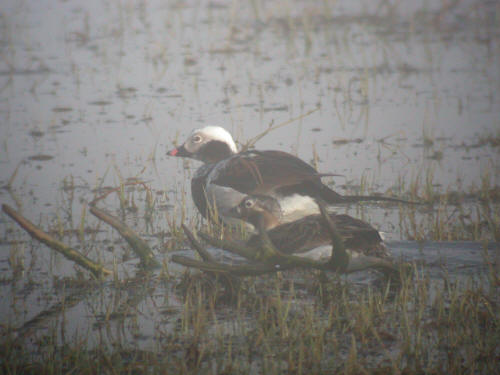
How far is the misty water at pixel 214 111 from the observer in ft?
16.8

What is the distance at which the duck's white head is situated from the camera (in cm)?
645

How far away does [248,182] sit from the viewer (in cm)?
540

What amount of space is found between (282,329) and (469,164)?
3.81 m

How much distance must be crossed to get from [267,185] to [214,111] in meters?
3.74

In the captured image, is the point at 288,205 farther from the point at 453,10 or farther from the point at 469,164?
the point at 453,10

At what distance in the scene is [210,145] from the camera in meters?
6.48

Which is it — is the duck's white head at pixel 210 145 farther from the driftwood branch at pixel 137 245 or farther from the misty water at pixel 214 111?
the driftwood branch at pixel 137 245

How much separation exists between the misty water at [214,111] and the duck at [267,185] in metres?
0.30

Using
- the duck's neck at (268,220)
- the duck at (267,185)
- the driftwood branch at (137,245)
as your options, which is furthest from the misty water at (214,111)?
the duck's neck at (268,220)

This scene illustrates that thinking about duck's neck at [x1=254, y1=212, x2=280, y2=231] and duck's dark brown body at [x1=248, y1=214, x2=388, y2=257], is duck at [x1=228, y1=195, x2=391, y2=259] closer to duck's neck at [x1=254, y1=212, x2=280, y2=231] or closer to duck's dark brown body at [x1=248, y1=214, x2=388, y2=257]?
duck's dark brown body at [x1=248, y1=214, x2=388, y2=257]

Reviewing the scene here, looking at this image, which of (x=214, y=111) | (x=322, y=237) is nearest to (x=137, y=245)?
(x=322, y=237)

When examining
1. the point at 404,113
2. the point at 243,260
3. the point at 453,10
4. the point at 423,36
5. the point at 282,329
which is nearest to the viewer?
the point at 282,329

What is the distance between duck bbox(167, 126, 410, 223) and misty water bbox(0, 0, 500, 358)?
0.97 ft

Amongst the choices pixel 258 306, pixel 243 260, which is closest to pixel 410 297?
pixel 258 306
